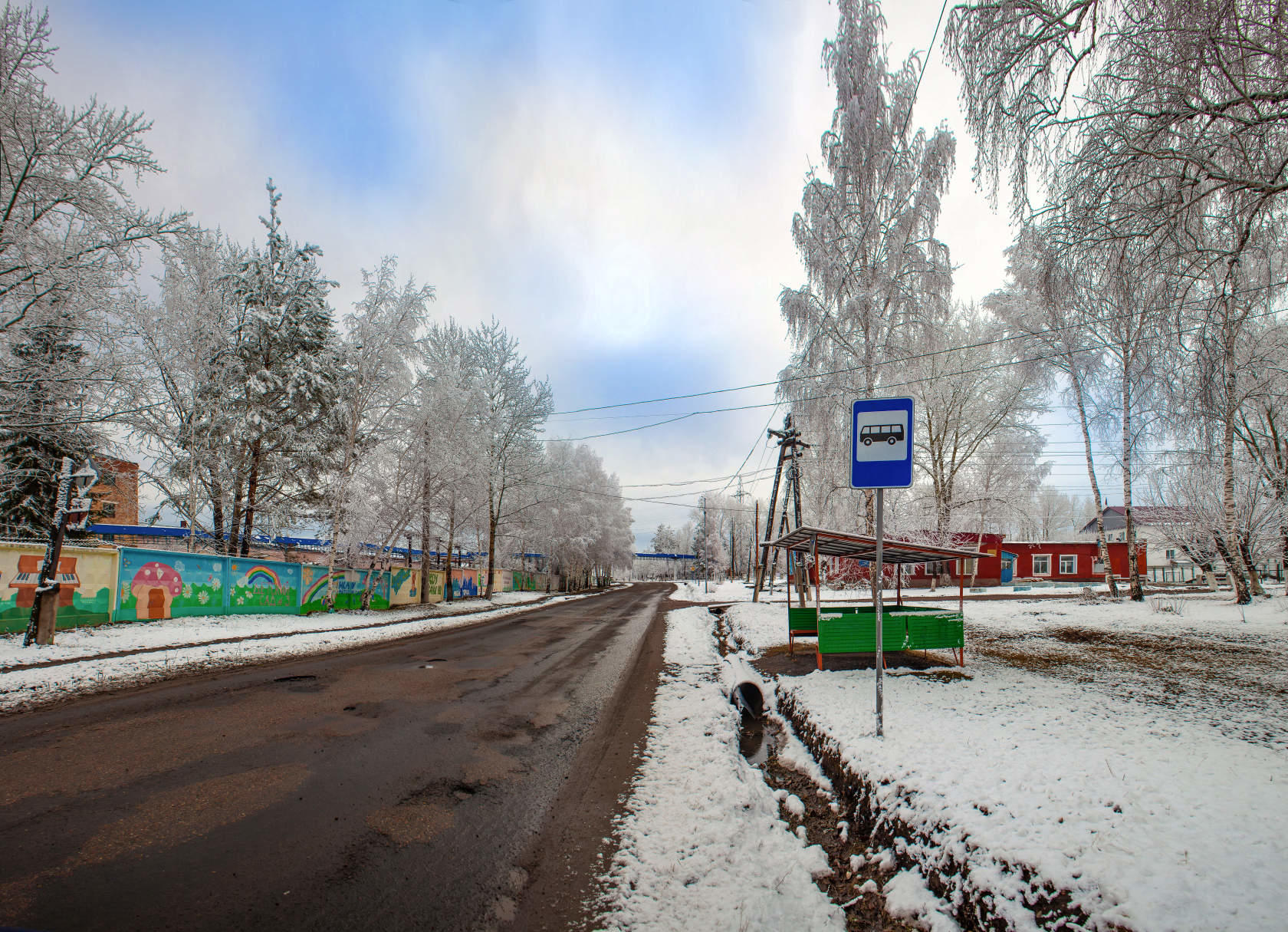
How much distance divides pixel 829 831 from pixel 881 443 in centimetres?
308

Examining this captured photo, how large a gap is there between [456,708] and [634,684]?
2.66 m

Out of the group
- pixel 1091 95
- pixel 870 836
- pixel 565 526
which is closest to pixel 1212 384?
pixel 1091 95

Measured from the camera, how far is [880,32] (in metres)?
14.6

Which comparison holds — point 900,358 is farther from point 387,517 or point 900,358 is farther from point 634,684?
point 387,517

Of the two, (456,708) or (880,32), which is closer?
(456,708)

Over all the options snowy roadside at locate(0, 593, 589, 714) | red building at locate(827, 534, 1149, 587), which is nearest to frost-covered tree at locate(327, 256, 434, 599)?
snowy roadside at locate(0, 593, 589, 714)

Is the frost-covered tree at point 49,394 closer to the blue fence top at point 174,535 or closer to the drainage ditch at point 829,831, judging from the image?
the blue fence top at point 174,535

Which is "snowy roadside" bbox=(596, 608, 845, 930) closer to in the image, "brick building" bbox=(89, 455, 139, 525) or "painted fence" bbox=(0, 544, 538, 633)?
"brick building" bbox=(89, 455, 139, 525)

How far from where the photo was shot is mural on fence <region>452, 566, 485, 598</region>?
28.3 metres

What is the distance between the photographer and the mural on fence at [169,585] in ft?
40.8

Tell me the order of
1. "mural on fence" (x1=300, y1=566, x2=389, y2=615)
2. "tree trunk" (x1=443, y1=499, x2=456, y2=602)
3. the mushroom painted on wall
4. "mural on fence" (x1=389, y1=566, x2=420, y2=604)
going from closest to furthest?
the mushroom painted on wall < "mural on fence" (x1=300, y1=566, x2=389, y2=615) < "mural on fence" (x1=389, y1=566, x2=420, y2=604) < "tree trunk" (x1=443, y1=499, x2=456, y2=602)

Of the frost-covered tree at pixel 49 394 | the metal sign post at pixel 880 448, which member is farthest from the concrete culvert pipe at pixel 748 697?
the frost-covered tree at pixel 49 394

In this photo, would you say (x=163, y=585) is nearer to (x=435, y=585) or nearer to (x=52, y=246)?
(x=52, y=246)

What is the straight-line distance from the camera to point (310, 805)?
3.74 m
